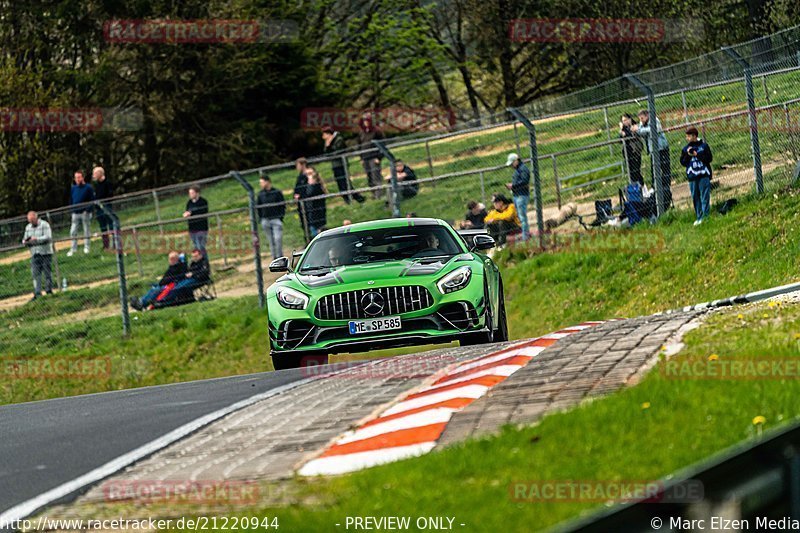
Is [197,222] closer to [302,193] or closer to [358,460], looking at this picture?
[302,193]

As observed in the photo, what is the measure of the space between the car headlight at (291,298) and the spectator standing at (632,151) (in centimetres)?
831

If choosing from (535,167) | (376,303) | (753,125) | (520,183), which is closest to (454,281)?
(376,303)

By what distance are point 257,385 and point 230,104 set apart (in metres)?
36.4

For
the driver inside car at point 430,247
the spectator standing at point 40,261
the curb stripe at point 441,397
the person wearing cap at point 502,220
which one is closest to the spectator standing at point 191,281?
the spectator standing at point 40,261

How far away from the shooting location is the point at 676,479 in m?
3.00

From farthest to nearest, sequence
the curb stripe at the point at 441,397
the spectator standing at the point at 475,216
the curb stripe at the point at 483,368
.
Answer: the spectator standing at the point at 475,216 → the curb stripe at the point at 483,368 → the curb stripe at the point at 441,397

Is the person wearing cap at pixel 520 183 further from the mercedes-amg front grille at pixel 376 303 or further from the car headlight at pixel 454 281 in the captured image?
the mercedes-amg front grille at pixel 376 303

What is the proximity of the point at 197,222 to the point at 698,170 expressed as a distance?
914 centimetres

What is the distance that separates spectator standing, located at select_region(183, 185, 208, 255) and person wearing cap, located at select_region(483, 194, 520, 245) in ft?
16.0

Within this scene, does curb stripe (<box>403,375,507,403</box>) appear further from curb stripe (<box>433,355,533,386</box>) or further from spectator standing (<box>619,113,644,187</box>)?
spectator standing (<box>619,113,644,187</box>)

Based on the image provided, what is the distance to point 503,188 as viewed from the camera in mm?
23672

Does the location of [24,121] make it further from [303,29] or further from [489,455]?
[489,455]

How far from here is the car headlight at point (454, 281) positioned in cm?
1281

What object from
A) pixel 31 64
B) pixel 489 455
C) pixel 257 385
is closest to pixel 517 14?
pixel 31 64
